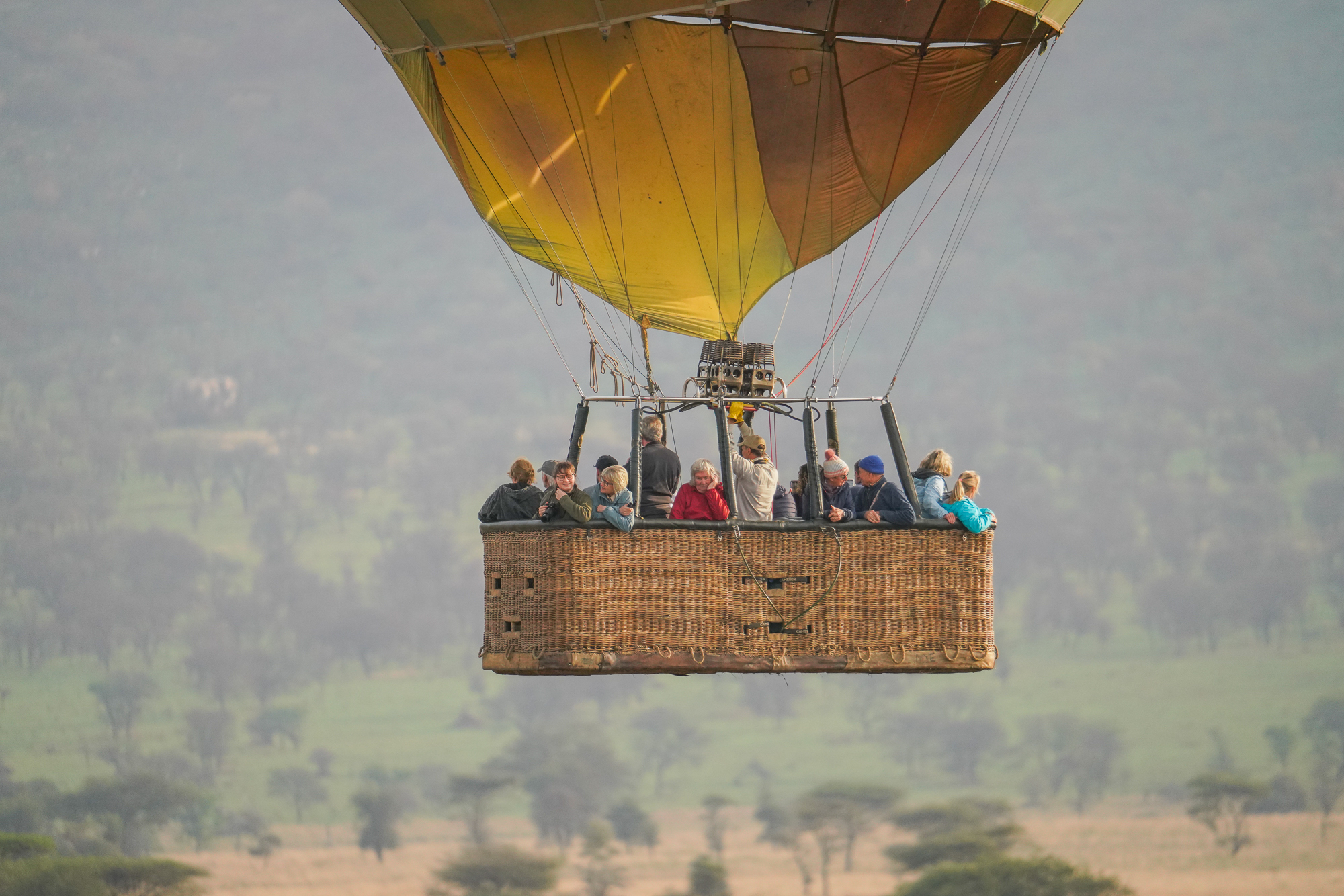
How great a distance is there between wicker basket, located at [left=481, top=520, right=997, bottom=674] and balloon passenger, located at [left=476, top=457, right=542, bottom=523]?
0.10m

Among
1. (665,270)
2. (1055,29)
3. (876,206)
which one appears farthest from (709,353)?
(1055,29)

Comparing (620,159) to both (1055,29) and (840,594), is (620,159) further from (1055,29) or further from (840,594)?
(840,594)

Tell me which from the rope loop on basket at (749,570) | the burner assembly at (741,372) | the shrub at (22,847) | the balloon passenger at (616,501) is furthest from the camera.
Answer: the shrub at (22,847)

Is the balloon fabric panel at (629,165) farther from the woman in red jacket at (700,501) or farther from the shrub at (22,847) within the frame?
the shrub at (22,847)

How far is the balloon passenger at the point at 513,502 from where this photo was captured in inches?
375

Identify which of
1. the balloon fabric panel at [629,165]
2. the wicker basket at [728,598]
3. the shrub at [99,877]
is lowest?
the shrub at [99,877]

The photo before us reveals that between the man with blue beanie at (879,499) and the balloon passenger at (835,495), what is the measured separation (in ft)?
0.26

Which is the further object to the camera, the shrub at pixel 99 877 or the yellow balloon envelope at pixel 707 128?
the shrub at pixel 99 877

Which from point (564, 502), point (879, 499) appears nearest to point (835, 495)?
point (879, 499)

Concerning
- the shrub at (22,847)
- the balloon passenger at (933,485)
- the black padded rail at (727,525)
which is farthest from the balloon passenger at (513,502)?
the shrub at (22,847)

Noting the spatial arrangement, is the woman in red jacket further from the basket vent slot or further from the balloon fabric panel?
the balloon fabric panel

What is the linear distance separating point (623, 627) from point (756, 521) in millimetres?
973

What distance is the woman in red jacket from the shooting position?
370 inches

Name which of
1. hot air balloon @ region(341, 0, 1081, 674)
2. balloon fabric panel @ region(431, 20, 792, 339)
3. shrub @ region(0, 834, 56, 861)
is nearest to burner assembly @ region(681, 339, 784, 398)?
hot air balloon @ region(341, 0, 1081, 674)
